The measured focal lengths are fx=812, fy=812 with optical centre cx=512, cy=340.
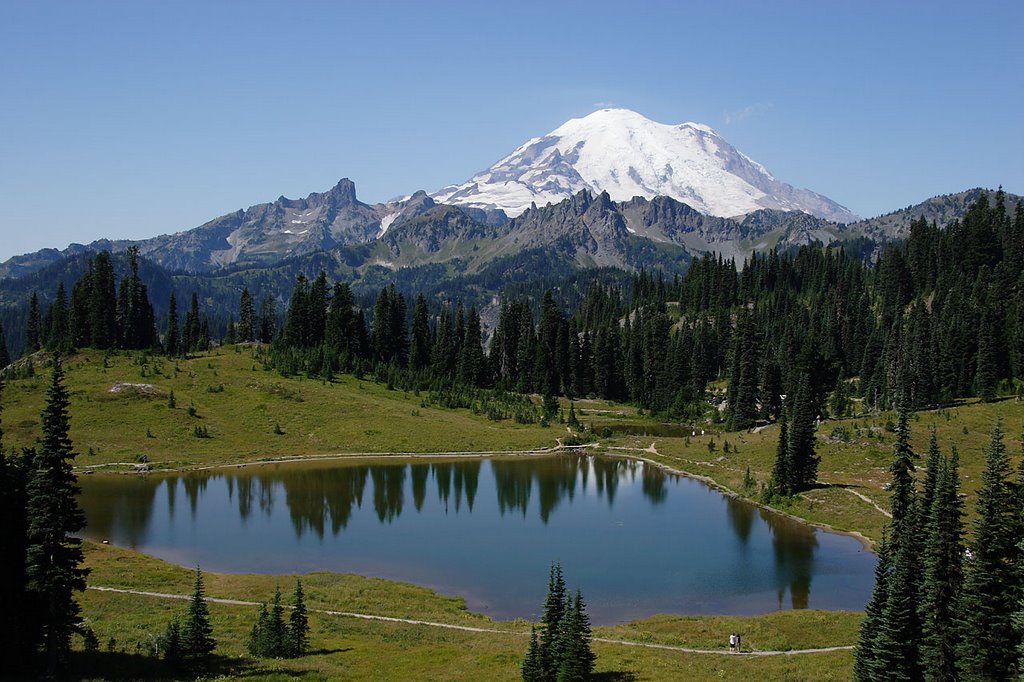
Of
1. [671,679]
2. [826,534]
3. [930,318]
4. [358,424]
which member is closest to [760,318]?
[930,318]

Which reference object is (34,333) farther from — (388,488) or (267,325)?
(388,488)

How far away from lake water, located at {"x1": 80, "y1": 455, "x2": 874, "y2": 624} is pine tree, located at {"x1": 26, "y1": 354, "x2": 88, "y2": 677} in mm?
26993

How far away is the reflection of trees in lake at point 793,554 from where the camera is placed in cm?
6056

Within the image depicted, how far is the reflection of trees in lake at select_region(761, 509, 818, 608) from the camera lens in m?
60.6

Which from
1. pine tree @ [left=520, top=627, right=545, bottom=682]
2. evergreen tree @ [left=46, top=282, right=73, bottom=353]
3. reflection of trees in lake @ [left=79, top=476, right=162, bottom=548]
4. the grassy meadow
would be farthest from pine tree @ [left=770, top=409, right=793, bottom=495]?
evergreen tree @ [left=46, top=282, right=73, bottom=353]

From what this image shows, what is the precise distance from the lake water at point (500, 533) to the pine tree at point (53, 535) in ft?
88.6

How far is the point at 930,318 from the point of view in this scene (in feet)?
468

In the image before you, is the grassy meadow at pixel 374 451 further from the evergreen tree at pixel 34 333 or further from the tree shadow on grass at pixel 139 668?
the evergreen tree at pixel 34 333

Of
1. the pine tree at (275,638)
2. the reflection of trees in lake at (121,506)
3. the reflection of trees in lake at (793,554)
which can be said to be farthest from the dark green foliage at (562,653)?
the reflection of trees in lake at (121,506)

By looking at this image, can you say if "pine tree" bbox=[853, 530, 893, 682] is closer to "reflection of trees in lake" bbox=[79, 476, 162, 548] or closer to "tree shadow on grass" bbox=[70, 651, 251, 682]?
"tree shadow on grass" bbox=[70, 651, 251, 682]

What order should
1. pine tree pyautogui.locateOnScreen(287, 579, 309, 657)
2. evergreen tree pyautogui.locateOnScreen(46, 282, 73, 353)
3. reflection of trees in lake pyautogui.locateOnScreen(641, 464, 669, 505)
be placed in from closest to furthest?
pine tree pyautogui.locateOnScreen(287, 579, 309, 657) → reflection of trees in lake pyautogui.locateOnScreen(641, 464, 669, 505) → evergreen tree pyautogui.locateOnScreen(46, 282, 73, 353)

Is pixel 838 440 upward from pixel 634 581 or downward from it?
upward

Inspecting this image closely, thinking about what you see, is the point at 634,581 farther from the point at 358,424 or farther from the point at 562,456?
the point at 358,424

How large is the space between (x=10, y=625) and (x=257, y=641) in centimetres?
1137
